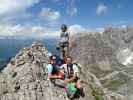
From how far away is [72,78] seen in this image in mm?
39031

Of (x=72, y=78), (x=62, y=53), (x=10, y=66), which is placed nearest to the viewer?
(x=72, y=78)

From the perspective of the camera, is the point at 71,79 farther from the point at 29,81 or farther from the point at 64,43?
the point at 29,81

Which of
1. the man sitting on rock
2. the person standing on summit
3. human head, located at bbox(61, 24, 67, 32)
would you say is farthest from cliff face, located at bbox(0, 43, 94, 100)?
human head, located at bbox(61, 24, 67, 32)

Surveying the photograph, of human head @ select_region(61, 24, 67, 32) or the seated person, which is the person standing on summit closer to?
human head @ select_region(61, 24, 67, 32)

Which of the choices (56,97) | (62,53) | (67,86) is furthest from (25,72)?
(67,86)

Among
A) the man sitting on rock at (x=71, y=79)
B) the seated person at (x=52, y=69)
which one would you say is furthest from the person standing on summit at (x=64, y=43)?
the seated person at (x=52, y=69)

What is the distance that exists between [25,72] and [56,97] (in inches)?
322

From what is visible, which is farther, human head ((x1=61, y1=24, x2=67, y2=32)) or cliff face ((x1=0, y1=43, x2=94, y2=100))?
cliff face ((x1=0, y1=43, x2=94, y2=100))

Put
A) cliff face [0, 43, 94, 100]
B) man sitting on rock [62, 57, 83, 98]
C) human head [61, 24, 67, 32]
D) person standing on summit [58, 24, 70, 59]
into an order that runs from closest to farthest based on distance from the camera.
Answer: man sitting on rock [62, 57, 83, 98]
human head [61, 24, 67, 32]
person standing on summit [58, 24, 70, 59]
cliff face [0, 43, 94, 100]

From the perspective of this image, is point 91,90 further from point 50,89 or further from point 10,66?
point 10,66

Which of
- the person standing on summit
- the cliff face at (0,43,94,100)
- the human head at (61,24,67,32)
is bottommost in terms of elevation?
the cliff face at (0,43,94,100)

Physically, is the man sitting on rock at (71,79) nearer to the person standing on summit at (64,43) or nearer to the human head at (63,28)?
the person standing on summit at (64,43)

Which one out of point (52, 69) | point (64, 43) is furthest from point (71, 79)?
point (64, 43)

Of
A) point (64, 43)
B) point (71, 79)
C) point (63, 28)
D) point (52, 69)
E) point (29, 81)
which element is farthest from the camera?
point (29, 81)
